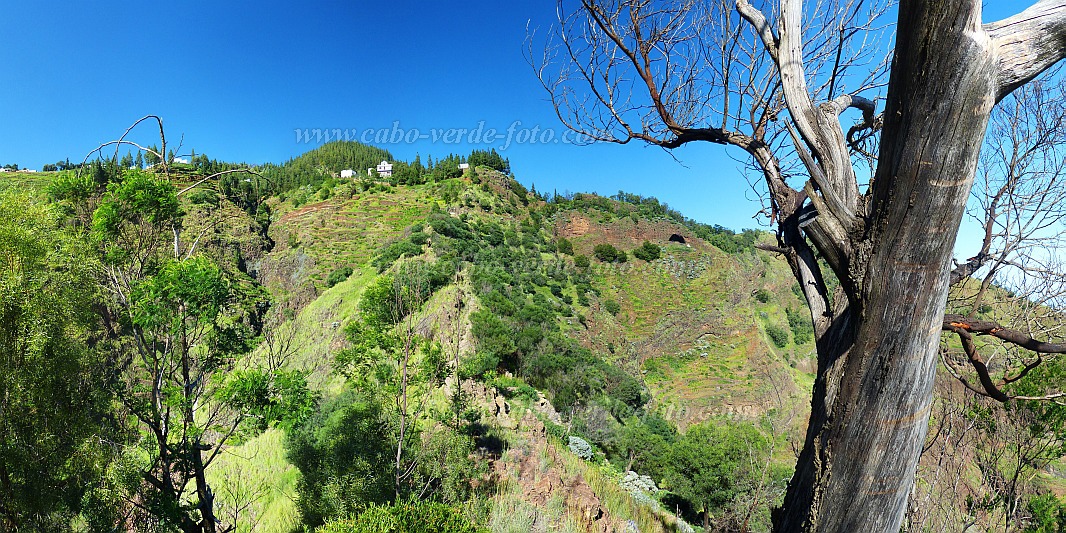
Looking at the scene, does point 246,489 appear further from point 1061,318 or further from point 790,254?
point 1061,318

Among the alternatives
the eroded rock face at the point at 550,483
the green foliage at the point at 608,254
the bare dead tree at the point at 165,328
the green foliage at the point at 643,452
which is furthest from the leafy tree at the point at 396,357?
the green foliage at the point at 608,254

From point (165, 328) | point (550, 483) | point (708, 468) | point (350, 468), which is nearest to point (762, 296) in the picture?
point (708, 468)

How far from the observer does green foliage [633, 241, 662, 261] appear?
51.5 m

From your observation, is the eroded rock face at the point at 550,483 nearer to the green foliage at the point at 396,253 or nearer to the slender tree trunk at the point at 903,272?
the slender tree trunk at the point at 903,272

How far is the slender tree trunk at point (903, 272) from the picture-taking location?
112cm

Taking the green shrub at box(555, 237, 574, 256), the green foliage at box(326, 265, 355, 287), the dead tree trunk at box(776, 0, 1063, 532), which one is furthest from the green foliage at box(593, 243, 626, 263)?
the dead tree trunk at box(776, 0, 1063, 532)

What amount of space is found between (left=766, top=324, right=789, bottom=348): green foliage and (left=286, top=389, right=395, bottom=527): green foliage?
141 feet

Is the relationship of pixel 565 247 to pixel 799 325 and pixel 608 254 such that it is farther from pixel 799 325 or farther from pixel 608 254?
pixel 799 325

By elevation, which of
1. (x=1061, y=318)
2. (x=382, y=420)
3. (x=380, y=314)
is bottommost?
(x=382, y=420)

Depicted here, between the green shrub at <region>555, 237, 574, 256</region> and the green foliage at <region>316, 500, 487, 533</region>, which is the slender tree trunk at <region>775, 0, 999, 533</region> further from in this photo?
the green shrub at <region>555, 237, 574, 256</region>

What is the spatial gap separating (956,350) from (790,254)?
2.64 meters

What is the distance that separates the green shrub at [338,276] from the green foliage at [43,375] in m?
29.1

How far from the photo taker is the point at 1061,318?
2869 millimetres

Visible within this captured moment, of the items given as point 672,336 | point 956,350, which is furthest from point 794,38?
point 672,336
